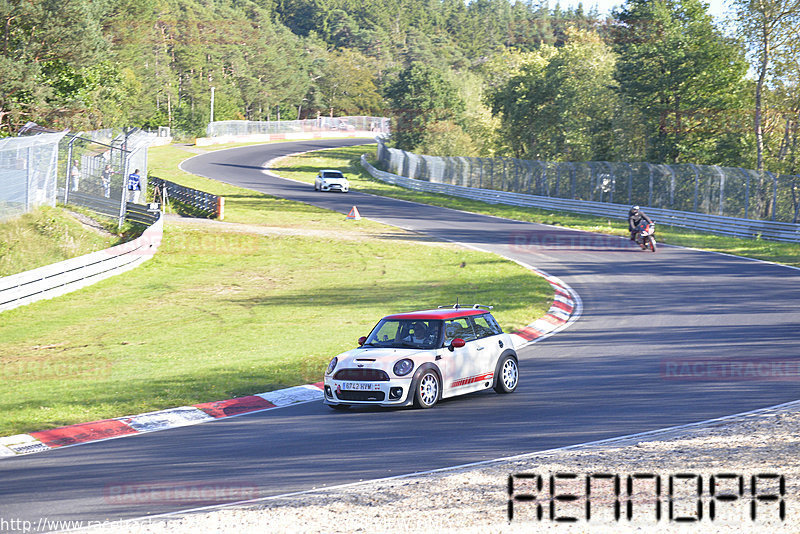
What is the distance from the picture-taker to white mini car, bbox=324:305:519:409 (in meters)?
11.9

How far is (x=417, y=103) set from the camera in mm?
81875

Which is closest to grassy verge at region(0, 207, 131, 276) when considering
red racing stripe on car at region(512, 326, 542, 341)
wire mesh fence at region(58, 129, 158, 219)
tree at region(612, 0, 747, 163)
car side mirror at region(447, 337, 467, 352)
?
wire mesh fence at region(58, 129, 158, 219)

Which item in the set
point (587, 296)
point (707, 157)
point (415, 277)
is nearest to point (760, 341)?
point (587, 296)

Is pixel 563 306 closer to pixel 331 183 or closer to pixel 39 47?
pixel 39 47

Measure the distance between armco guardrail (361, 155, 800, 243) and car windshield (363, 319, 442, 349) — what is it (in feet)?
80.4

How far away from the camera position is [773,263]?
28.2 meters

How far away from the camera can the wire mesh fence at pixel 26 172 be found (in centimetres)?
2639

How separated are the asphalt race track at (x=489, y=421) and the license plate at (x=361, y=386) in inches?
15.1

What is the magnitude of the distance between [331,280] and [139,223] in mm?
11127

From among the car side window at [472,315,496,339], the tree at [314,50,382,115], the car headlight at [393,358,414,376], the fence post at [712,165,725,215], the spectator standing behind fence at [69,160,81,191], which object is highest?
the tree at [314,50,382,115]

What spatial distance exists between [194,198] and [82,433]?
35.0m

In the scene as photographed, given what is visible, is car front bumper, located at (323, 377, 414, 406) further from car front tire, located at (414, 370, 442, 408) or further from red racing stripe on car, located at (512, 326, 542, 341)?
red racing stripe on car, located at (512, 326, 542, 341)

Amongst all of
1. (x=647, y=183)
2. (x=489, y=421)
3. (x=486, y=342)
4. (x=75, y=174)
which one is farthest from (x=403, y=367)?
(x=647, y=183)

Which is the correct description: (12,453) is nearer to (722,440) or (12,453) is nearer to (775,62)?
(722,440)
